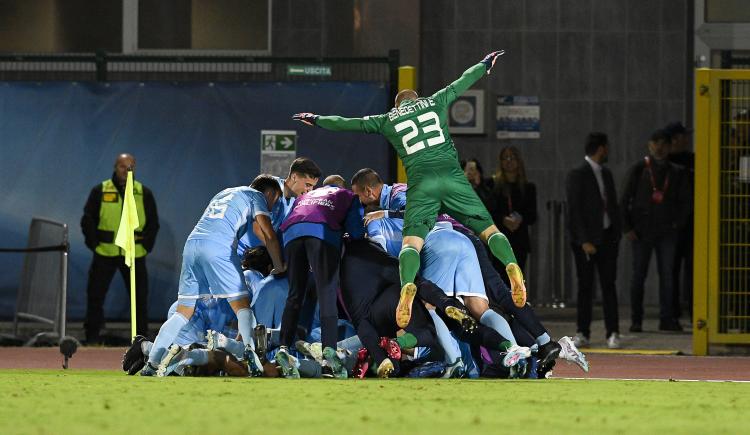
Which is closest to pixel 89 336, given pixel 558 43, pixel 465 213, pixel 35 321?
pixel 35 321

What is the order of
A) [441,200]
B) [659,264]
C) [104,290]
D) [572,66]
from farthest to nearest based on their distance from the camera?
[572,66] < [659,264] < [104,290] < [441,200]

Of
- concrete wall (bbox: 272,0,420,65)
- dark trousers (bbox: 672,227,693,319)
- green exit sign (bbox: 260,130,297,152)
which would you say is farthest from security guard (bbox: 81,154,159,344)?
dark trousers (bbox: 672,227,693,319)

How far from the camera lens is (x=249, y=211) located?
509 inches

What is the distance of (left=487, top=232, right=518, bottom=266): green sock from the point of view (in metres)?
12.6

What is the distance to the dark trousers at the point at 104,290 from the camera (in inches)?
654

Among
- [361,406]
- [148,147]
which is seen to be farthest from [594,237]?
[361,406]

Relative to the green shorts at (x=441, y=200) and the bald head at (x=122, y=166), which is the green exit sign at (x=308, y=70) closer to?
the bald head at (x=122, y=166)

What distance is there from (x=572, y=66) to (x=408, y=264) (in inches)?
379

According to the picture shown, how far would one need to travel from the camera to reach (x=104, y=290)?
16719 mm

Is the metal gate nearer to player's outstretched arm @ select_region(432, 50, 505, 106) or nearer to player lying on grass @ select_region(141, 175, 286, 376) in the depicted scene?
player's outstretched arm @ select_region(432, 50, 505, 106)

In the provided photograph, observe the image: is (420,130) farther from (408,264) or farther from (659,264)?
(659,264)

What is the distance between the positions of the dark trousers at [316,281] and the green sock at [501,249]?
3.93ft

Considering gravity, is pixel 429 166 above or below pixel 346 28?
below

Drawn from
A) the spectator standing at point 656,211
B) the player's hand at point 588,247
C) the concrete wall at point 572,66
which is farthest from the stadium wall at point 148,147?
the concrete wall at point 572,66
